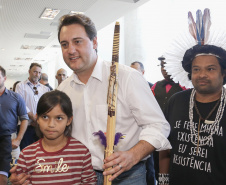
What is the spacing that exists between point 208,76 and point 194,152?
0.49 metres

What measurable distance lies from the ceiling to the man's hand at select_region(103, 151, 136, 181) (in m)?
6.33

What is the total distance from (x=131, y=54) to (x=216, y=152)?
632 cm

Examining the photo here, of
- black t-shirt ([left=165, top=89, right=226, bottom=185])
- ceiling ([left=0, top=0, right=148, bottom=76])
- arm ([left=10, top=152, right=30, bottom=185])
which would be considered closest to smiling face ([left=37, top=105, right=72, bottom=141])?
arm ([left=10, top=152, right=30, bottom=185])

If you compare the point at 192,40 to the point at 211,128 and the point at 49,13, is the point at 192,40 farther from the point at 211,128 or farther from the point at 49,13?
the point at 49,13

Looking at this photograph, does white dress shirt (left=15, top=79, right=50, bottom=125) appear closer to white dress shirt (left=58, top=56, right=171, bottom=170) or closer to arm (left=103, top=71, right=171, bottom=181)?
white dress shirt (left=58, top=56, right=171, bottom=170)

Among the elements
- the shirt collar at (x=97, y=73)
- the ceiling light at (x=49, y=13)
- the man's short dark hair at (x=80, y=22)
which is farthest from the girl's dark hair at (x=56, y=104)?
the ceiling light at (x=49, y=13)

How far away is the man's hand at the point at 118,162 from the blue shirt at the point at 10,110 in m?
2.44

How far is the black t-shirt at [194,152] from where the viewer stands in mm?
1671

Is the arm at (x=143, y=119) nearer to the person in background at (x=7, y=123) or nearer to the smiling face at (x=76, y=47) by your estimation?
the smiling face at (x=76, y=47)

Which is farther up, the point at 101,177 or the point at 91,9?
the point at 91,9

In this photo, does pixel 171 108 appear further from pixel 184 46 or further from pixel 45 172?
pixel 45 172

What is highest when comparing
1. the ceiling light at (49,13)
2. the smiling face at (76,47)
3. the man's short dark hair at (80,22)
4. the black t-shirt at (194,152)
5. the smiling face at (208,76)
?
the ceiling light at (49,13)

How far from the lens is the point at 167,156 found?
205cm

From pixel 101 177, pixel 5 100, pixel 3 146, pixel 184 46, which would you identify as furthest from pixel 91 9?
pixel 101 177
